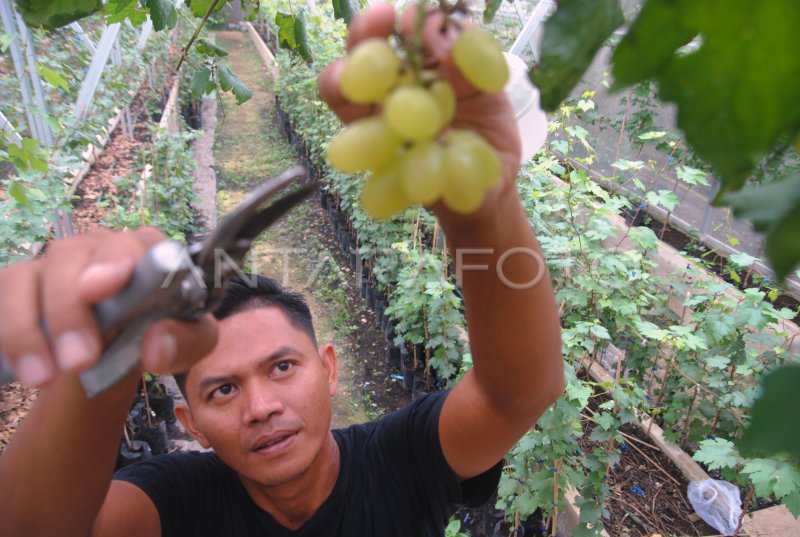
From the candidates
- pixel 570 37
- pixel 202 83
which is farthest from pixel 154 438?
pixel 570 37

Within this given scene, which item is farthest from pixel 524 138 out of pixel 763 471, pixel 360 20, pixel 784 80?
pixel 763 471

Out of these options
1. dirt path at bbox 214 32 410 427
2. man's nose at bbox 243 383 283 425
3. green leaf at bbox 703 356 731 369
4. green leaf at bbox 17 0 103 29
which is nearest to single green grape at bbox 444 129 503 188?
green leaf at bbox 17 0 103 29

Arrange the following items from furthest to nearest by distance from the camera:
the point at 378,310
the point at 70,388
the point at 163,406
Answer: the point at 378,310 < the point at 163,406 < the point at 70,388

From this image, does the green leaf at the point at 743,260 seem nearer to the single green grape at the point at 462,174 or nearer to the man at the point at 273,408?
the man at the point at 273,408

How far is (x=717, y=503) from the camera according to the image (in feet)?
8.93

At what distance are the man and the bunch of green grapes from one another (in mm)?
39

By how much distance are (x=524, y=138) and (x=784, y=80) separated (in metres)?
0.95

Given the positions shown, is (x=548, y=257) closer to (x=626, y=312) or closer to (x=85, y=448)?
(x=626, y=312)

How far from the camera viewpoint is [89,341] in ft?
1.83

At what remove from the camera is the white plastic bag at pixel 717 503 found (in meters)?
2.61

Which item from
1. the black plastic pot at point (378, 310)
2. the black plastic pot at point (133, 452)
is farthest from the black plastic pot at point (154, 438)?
the black plastic pot at point (378, 310)

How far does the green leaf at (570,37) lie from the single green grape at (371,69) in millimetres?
129

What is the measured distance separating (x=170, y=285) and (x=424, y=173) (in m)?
0.30

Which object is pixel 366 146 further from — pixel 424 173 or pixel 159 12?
pixel 159 12
